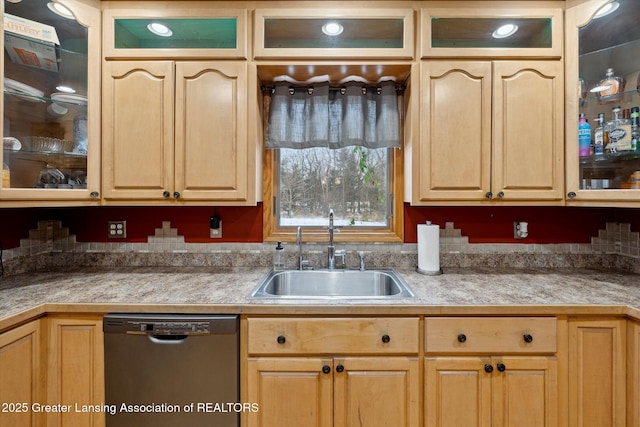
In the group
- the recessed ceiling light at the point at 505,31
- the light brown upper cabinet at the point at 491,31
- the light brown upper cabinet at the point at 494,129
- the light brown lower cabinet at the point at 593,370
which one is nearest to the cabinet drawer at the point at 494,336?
the light brown lower cabinet at the point at 593,370

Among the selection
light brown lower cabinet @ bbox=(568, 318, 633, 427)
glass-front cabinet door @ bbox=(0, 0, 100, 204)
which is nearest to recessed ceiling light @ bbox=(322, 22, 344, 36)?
glass-front cabinet door @ bbox=(0, 0, 100, 204)

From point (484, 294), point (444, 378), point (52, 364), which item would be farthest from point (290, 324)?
point (52, 364)

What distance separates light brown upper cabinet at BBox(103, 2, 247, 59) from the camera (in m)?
1.62

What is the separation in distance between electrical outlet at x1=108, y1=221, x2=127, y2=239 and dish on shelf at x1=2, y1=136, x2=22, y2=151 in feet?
2.08

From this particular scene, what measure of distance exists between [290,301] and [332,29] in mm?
1464

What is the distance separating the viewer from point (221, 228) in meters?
1.96

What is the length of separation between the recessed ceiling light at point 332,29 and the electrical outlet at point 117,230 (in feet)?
5.61

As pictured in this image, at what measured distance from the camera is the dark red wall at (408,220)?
1.92 meters

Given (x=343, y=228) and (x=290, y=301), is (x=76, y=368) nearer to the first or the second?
(x=290, y=301)

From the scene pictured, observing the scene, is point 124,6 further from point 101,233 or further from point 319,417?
point 319,417

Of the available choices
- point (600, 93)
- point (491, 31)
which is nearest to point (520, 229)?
point (600, 93)

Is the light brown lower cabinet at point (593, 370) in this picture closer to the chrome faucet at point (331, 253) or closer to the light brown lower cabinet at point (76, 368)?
the chrome faucet at point (331, 253)

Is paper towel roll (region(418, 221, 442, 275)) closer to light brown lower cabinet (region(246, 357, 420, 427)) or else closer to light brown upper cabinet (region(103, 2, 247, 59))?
light brown lower cabinet (region(246, 357, 420, 427))

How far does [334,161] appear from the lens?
2.05m
